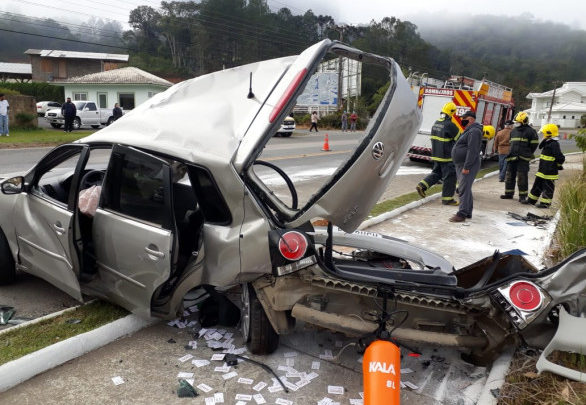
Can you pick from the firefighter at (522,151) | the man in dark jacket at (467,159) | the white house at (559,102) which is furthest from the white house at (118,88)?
the white house at (559,102)

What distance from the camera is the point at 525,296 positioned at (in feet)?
8.71

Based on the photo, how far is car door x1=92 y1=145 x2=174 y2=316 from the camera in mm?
3162

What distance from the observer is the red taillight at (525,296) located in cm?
263

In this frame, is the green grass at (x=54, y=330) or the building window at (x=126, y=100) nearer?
the green grass at (x=54, y=330)

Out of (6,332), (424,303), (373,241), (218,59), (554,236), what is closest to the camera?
(424,303)

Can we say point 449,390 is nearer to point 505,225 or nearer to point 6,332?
point 6,332

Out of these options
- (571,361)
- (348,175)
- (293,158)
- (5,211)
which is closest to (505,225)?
(571,361)

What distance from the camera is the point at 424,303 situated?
287 cm

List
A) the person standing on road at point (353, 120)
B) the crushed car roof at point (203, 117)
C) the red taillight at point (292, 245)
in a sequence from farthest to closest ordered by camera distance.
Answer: the person standing on road at point (353, 120), the crushed car roof at point (203, 117), the red taillight at point (292, 245)

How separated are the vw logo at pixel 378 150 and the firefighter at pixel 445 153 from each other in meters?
6.05

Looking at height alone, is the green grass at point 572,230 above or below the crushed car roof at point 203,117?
below

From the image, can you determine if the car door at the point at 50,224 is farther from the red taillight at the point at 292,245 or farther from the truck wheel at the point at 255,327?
the red taillight at the point at 292,245

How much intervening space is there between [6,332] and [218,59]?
6553 cm

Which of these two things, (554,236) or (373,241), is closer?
(373,241)
